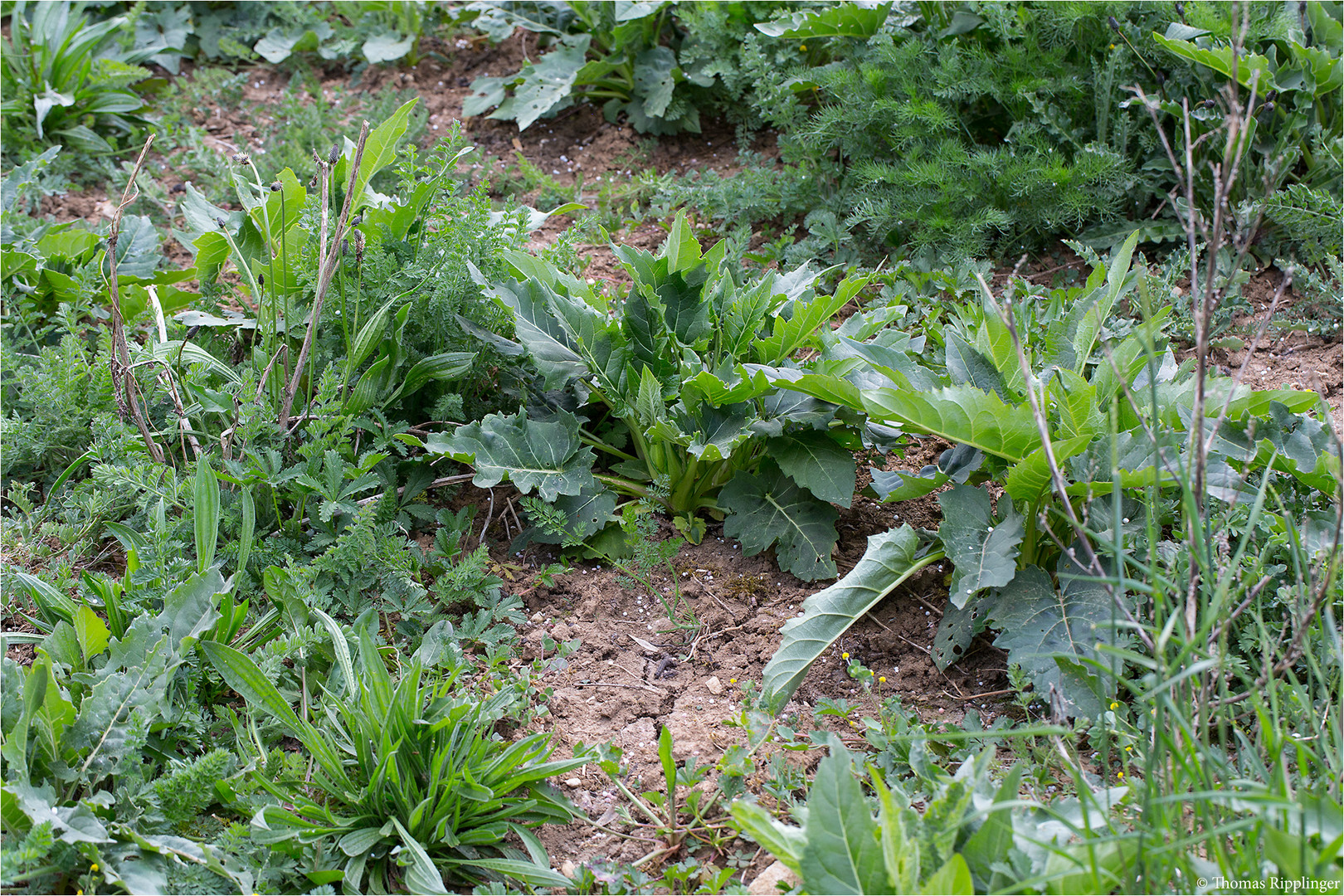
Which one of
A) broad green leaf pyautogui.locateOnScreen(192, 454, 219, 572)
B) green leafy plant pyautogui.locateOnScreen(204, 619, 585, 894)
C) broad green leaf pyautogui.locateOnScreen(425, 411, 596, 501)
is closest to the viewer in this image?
green leafy plant pyautogui.locateOnScreen(204, 619, 585, 894)

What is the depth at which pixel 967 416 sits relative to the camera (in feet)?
6.84

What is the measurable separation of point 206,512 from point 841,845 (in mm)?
1542

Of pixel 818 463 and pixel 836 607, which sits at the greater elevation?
pixel 818 463

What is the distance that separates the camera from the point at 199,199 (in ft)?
9.90

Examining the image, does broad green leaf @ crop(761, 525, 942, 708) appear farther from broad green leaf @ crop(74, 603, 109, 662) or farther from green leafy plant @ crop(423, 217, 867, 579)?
broad green leaf @ crop(74, 603, 109, 662)

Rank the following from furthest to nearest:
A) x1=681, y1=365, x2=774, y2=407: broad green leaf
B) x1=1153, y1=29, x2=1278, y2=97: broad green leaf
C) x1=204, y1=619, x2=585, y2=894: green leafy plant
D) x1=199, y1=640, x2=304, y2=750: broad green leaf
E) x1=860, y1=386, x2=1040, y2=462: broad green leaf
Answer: x1=1153, y1=29, x2=1278, y2=97: broad green leaf, x1=681, y1=365, x2=774, y2=407: broad green leaf, x1=860, y1=386, x2=1040, y2=462: broad green leaf, x1=199, y1=640, x2=304, y2=750: broad green leaf, x1=204, y1=619, x2=585, y2=894: green leafy plant

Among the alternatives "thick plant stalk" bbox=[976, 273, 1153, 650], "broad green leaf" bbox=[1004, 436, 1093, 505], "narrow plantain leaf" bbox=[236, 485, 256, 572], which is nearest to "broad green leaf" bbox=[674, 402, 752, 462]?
"broad green leaf" bbox=[1004, 436, 1093, 505]

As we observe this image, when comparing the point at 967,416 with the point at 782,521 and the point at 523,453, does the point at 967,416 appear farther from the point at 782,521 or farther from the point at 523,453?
the point at 523,453

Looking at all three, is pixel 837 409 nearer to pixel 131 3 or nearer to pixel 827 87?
pixel 827 87

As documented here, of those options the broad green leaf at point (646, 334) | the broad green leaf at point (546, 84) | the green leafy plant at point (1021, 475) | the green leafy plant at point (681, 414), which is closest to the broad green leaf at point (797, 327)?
the green leafy plant at point (681, 414)

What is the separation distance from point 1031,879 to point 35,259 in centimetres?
317

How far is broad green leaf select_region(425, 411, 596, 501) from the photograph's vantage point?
2432 mm

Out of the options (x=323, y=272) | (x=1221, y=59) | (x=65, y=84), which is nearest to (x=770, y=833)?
(x=323, y=272)

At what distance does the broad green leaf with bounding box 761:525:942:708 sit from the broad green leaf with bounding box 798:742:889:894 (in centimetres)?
55
